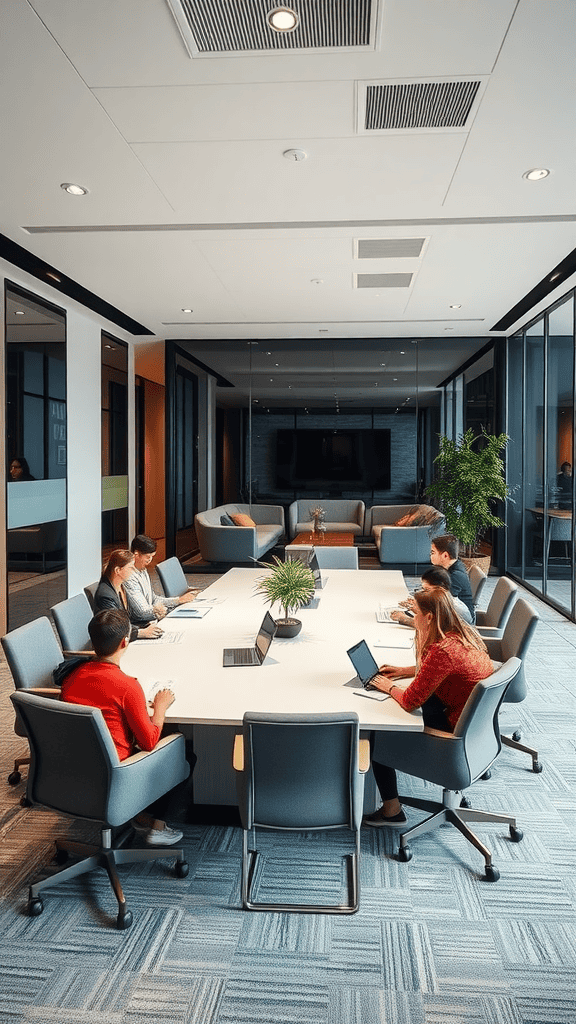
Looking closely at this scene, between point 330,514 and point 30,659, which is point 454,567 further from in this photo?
point 330,514

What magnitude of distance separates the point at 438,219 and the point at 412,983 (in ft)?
14.2

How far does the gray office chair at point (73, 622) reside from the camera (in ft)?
11.9

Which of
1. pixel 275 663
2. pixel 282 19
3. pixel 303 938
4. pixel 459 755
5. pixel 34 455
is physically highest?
pixel 282 19

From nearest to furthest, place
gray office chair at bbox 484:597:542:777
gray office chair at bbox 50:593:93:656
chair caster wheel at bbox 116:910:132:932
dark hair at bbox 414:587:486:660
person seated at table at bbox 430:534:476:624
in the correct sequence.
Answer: chair caster wheel at bbox 116:910:132:932, dark hair at bbox 414:587:486:660, gray office chair at bbox 484:597:542:777, gray office chair at bbox 50:593:93:656, person seated at table at bbox 430:534:476:624

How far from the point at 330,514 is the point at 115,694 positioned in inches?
281

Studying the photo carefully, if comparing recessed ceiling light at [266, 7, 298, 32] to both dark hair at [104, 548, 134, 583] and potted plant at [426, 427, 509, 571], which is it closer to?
dark hair at [104, 548, 134, 583]

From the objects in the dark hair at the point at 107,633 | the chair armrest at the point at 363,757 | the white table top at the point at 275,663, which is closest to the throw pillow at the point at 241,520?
the white table top at the point at 275,663

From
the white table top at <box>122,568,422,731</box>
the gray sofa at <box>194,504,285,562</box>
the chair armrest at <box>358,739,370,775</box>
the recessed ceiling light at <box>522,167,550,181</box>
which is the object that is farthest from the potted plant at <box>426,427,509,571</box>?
the chair armrest at <box>358,739,370,775</box>

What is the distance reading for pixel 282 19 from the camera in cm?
249

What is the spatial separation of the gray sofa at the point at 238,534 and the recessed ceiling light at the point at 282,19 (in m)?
6.79

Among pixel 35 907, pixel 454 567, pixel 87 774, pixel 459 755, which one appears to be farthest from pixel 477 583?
pixel 35 907

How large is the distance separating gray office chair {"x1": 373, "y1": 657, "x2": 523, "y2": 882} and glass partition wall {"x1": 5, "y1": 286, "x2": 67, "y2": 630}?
4173 millimetres

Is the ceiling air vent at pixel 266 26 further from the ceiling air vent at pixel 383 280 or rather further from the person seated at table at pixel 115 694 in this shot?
the ceiling air vent at pixel 383 280

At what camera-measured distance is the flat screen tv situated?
9.36 metres
